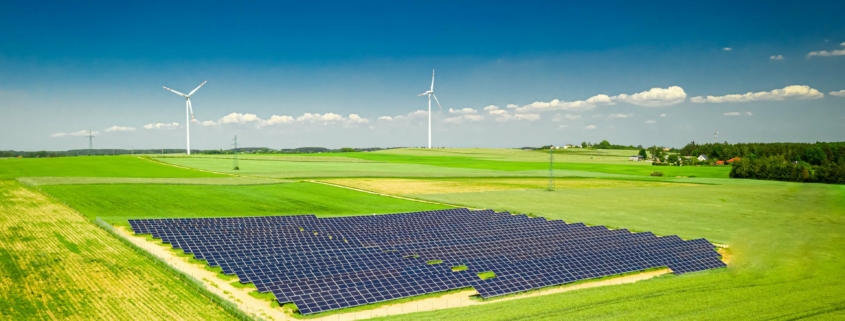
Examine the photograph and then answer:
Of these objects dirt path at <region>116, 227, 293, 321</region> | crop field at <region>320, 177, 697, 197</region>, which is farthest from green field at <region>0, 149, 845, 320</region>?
dirt path at <region>116, 227, 293, 321</region>

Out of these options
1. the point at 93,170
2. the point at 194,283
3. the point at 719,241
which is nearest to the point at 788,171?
the point at 719,241

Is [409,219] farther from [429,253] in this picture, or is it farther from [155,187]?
[155,187]

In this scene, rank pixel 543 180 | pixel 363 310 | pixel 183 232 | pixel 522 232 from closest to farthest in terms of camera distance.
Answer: pixel 363 310 → pixel 183 232 → pixel 522 232 → pixel 543 180

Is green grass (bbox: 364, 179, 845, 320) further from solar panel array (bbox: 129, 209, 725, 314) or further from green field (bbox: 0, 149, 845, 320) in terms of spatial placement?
solar panel array (bbox: 129, 209, 725, 314)

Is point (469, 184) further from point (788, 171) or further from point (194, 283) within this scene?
point (788, 171)

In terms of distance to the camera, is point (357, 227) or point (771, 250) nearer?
point (771, 250)

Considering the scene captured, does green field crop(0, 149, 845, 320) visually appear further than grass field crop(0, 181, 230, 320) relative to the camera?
Yes

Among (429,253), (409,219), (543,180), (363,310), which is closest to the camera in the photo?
(363,310)

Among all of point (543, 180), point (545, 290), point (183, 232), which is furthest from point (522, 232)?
point (543, 180)
